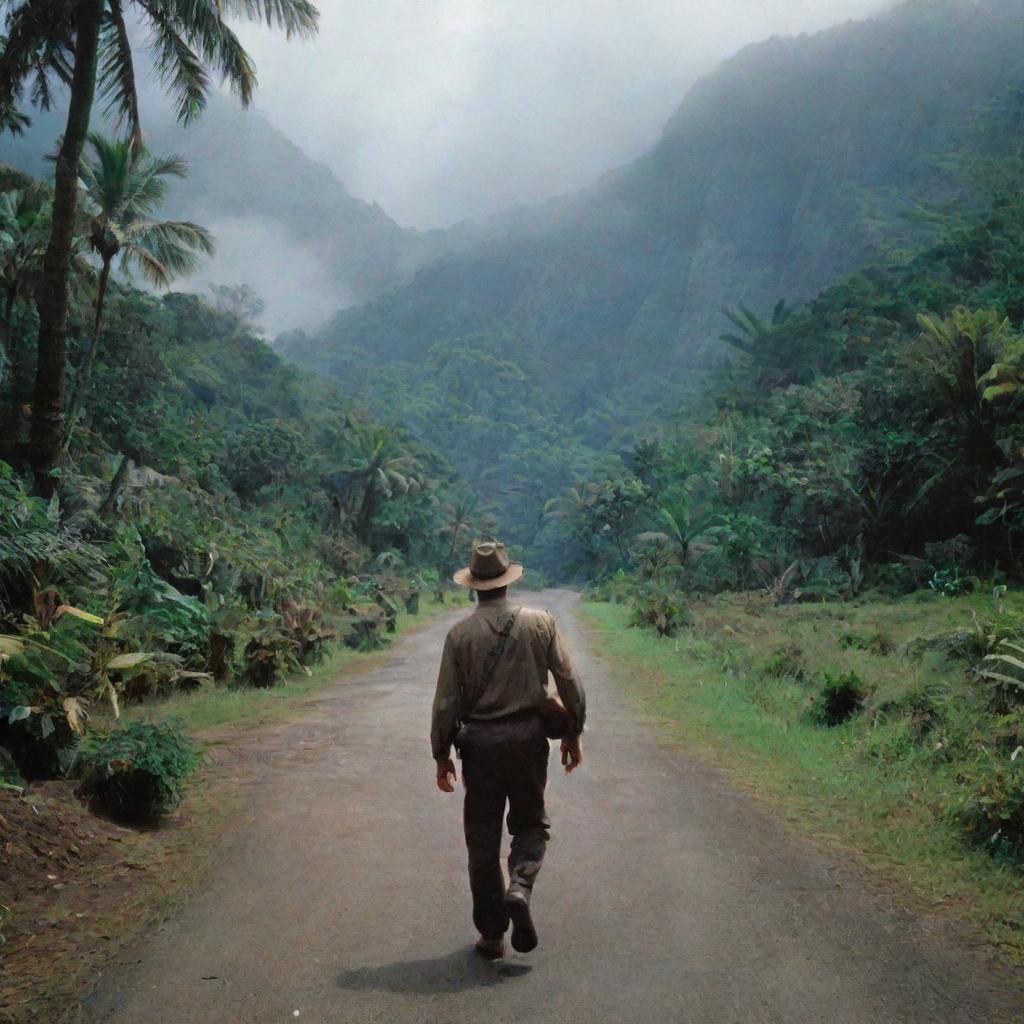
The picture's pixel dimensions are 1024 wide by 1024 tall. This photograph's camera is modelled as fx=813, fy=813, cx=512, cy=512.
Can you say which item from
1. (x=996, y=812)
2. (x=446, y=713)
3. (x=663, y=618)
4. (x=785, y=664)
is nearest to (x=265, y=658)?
(x=785, y=664)

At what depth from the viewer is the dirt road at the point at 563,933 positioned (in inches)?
Result: 123

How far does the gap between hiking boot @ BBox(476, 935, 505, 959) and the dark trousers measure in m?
Answer: 0.02

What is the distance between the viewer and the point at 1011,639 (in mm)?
8117

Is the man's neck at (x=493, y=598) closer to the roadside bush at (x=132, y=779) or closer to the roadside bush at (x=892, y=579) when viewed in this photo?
the roadside bush at (x=132, y=779)

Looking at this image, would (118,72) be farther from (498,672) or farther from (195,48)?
(498,672)

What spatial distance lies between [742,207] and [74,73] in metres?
112

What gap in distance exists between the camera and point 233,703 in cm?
942

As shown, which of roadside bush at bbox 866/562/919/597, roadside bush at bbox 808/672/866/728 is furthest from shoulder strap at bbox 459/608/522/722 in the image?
roadside bush at bbox 866/562/919/597

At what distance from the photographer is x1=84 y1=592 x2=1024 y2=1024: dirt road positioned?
3135 mm

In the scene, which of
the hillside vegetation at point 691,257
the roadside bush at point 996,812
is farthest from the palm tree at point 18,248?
the hillside vegetation at point 691,257

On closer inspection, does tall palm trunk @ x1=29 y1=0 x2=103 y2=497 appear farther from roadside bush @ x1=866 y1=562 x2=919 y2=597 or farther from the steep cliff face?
the steep cliff face

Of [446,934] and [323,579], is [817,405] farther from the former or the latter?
[446,934]

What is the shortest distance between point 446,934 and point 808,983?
5.15 feet

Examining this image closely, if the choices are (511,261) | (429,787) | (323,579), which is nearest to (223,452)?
(323,579)
